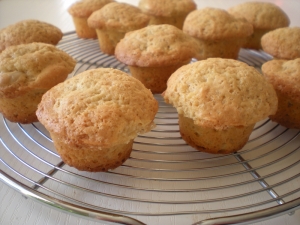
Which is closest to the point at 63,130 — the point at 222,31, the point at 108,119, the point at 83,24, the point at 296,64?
the point at 108,119

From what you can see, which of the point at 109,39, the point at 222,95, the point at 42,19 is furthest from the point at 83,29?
the point at 222,95

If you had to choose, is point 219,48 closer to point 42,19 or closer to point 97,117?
point 97,117

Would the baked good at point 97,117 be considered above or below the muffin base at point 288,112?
above

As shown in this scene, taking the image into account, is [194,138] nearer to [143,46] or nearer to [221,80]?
[221,80]

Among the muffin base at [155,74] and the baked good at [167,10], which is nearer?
the muffin base at [155,74]

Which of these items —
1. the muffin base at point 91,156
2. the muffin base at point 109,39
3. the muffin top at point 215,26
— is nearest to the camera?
the muffin base at point 91,156

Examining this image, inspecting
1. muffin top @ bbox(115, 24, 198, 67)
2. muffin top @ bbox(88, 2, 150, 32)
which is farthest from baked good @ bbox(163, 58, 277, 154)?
muffin top @ bbox(88, 2, 150, 32)

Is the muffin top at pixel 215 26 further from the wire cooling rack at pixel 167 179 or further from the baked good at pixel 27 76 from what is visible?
the baked good at pixel 27 76

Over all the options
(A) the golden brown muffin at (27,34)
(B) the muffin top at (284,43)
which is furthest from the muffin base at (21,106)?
(B) the muffin top at (284,43)
